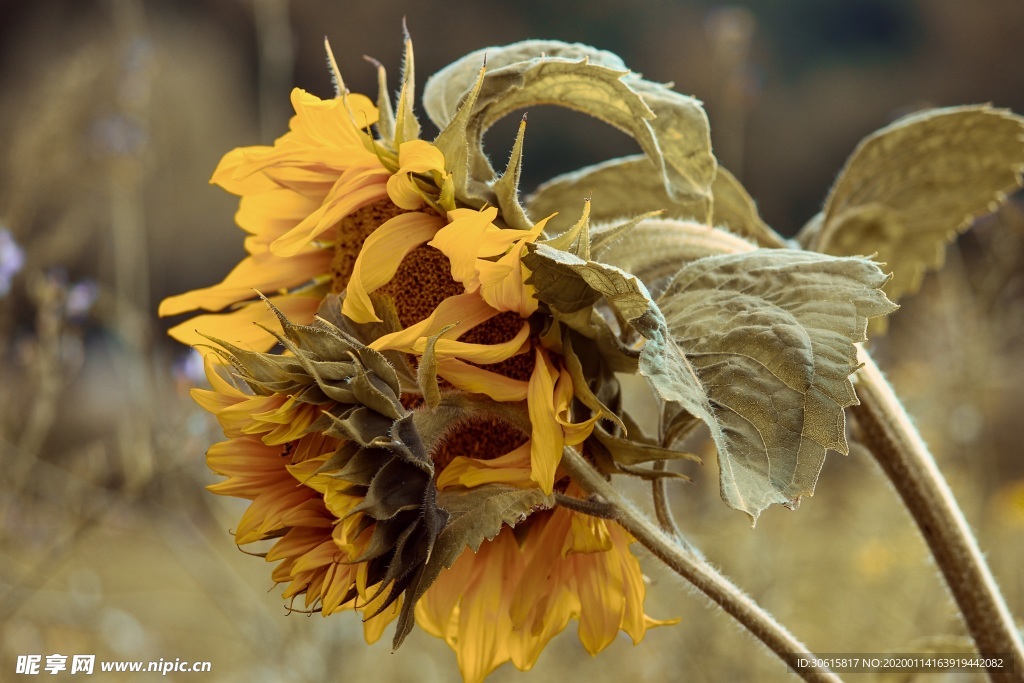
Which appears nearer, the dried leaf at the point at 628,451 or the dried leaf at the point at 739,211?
the dried leaf at the point at 628,451

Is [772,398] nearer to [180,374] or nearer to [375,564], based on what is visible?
[375,564]

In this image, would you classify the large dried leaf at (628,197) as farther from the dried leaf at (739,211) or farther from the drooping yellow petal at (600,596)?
the drooping yellow petal at (600,596)

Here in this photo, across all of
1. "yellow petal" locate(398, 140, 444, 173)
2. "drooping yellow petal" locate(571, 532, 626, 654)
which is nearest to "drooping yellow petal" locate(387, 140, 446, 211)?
"yellow petal" locate(398, 140, 444, 173)

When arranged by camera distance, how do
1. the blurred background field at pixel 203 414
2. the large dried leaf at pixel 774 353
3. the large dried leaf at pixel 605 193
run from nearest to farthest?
the large dried leaf at pixel 774 353 < the large dried leaf at pixel 605 193 < the blurred background field at pixel 203 414

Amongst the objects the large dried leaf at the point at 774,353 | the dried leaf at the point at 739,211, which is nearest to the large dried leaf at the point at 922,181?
the dried leaf at the point at 739,211

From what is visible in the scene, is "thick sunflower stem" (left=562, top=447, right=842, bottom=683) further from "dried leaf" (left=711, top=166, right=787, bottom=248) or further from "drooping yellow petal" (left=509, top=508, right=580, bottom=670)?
"dried leaf" (left=711, top=166, right=787, bottom=248)

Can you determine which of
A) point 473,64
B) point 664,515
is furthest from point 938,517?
point 473,64
